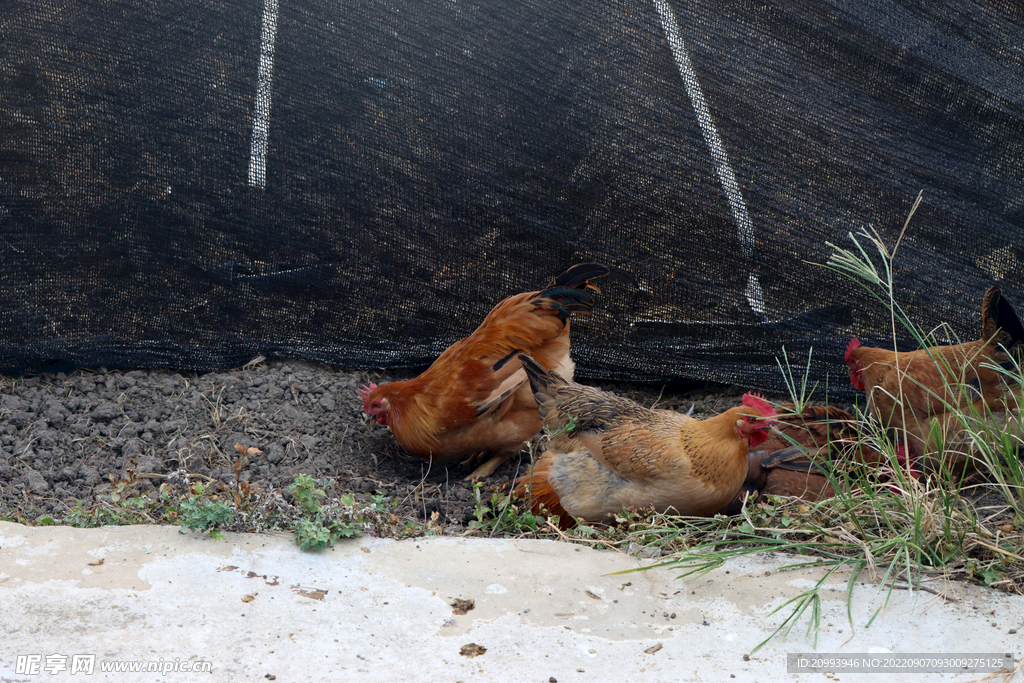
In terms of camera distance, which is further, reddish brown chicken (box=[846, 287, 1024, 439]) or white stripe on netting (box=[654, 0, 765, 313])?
white stripe on netting (box=[654, 0, 765, 313])

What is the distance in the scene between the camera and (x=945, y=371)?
2.89m

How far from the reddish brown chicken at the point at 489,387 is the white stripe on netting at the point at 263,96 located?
120 cm

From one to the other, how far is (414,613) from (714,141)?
97.3 inches

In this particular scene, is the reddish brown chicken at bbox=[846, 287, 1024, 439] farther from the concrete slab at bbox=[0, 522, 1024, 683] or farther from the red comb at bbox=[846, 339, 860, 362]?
the concrete slab at bbox=[0, 522, 1024, 683]

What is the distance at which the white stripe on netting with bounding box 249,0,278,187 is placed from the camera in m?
3.38

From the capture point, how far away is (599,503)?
278cm

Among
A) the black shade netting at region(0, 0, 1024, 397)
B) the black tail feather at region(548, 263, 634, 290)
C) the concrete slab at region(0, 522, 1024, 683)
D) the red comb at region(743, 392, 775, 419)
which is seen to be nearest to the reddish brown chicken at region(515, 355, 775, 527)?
the red comb at region(743, 392, 775, 419)

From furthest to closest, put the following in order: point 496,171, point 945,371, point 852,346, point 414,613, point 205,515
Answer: point 496,171 → point 852,346 → point 945,371 → point 205,515 → point 414,613

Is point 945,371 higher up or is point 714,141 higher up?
point 714,141

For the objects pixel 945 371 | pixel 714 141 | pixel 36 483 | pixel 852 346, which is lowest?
pixel 36 483


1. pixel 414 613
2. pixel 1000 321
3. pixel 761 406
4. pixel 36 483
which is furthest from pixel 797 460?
pixel 36 483

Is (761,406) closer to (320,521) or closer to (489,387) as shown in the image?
(489,387)

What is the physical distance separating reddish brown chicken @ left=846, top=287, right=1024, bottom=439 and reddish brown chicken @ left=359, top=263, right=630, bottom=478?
123cm

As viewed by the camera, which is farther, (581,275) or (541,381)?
(581,275)
